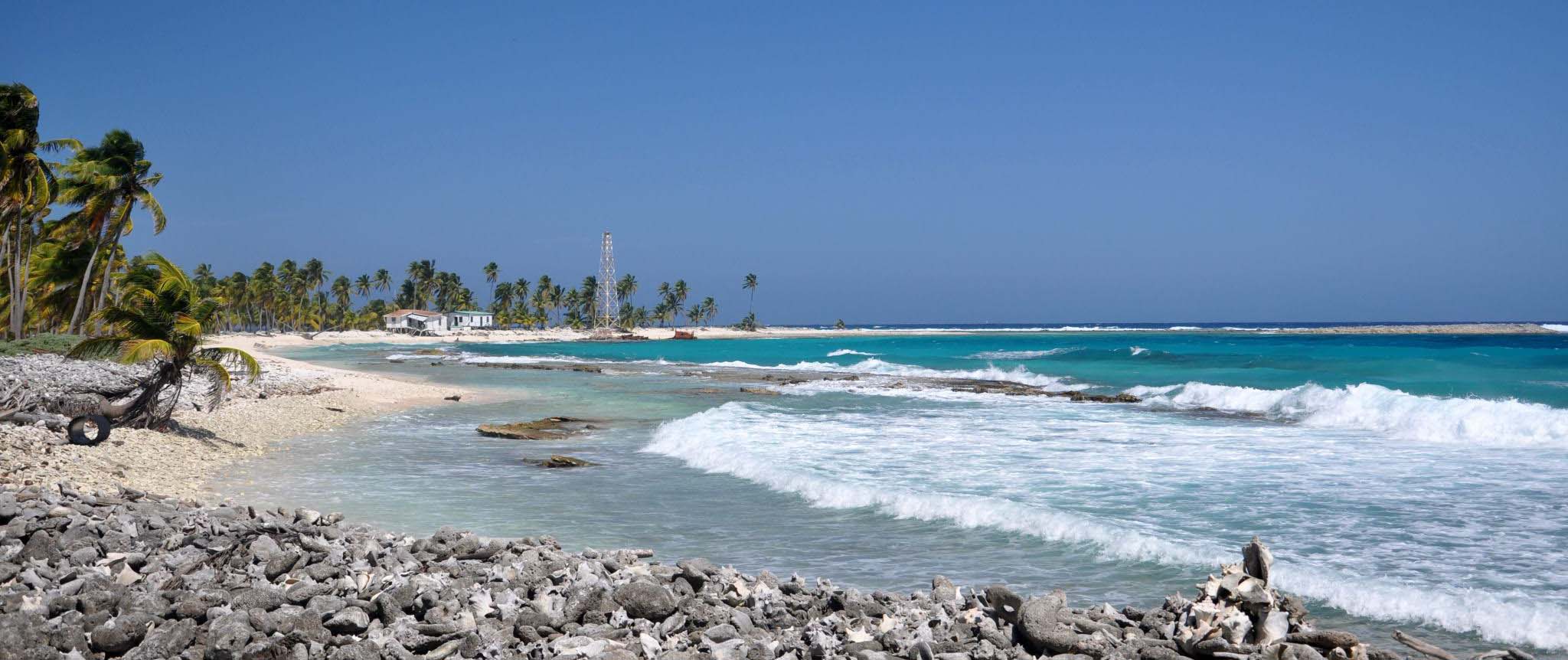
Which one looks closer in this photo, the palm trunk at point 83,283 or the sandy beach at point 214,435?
the sandy beach at point 214,435

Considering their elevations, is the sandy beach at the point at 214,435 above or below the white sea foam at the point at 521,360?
above

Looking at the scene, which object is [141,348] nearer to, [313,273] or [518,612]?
[518,612]

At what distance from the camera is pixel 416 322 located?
131000 millimetres

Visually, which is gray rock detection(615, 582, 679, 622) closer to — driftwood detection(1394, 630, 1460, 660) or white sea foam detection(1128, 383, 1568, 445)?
driftwood detection(1394, 630, 1460, 660)

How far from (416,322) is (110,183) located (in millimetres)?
105460

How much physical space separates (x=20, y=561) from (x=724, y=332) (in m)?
167

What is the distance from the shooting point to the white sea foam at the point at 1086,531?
22.8 feet

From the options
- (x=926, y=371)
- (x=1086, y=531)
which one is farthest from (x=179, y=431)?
(x=926, y=371)

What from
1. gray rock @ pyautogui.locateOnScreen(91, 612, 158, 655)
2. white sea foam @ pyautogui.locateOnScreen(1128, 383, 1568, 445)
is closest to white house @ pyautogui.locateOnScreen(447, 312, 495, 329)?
white sea foam @ pyautogui.locateOnScreen(1128, 383, 1568, 445)

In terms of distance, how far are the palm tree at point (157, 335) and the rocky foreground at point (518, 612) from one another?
7.91 meters

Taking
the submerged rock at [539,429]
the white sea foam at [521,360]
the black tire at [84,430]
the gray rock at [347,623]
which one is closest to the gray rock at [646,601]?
the gray rock at [347,623]

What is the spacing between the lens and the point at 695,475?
14.5m

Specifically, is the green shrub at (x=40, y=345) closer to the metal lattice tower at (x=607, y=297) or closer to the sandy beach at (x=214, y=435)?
the sandy beach at (x=214, y=435)

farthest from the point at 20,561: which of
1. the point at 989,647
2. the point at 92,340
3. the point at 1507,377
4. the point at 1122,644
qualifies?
the point at 1507,377
